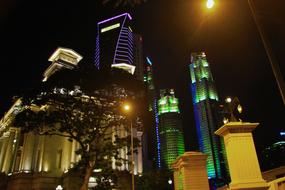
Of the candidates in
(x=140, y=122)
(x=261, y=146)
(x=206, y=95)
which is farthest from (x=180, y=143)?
(x=140, y=122)

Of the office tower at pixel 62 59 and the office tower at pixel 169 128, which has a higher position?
the office tower at pixel 169 128

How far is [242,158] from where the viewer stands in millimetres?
8398

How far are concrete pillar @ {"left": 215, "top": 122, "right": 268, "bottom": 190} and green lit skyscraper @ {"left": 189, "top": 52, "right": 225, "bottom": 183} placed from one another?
124869 mm

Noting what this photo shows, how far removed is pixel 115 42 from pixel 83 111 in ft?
316

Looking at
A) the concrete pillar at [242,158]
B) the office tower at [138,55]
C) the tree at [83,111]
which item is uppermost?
the office tower at [138,55]

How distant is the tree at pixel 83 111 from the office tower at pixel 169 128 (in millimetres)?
132343

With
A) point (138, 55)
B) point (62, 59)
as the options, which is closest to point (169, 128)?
point (138, 55)

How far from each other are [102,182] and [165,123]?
144 m

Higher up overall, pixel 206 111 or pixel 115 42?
pixel 115 42

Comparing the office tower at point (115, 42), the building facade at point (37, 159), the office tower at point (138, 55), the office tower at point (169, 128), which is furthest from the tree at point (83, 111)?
the office tower at point (169, 128)

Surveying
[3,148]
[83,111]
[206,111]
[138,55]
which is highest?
[138,55]

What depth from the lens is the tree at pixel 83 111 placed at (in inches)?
910

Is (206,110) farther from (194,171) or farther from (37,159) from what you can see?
(194,171)

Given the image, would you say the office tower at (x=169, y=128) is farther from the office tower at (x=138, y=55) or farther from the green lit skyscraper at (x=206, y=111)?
the office tower at (x=138, y=55)
